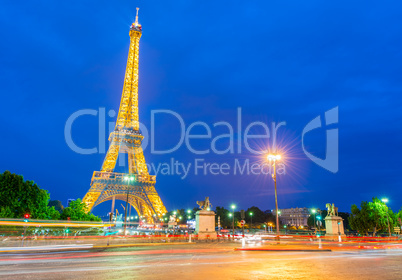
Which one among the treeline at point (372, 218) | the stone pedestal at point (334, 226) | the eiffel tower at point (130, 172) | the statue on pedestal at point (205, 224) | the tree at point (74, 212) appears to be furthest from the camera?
the eiffel tower at point (130, 172)

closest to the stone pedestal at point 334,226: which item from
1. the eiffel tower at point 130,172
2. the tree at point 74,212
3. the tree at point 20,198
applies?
the tree at point 74,212

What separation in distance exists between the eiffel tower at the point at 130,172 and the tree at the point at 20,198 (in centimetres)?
1850

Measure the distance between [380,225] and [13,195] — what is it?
208 feet

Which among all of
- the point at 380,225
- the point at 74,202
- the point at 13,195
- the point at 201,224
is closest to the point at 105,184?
the point at 74,202

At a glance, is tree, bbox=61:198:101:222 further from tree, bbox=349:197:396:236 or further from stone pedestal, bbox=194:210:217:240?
tree, bbox=349:197:396:236

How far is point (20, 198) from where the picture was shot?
4453 centimetres

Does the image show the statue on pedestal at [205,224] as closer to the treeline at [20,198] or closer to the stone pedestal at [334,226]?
the stone pedestal at [334,226]

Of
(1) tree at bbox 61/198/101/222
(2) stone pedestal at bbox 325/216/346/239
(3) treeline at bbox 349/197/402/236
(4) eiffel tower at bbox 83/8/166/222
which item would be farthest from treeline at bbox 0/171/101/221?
(3) treeline at bbox 349/197/402/236

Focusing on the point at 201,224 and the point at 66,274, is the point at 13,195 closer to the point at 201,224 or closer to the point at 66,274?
the point at 201,224

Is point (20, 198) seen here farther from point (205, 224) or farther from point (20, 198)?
point (205, 224)

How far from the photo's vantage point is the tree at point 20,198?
42719 millimetres

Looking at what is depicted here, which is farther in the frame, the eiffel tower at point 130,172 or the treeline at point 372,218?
the eiffel tower at point 130,172

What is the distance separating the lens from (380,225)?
49375 mm

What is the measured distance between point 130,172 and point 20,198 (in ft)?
118
